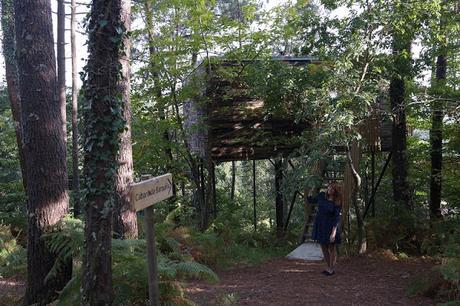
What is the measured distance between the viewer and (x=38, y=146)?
6.23m

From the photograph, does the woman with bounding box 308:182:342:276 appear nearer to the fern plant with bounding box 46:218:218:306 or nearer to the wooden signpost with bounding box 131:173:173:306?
the fern plant with bounding box 46:218:218:306

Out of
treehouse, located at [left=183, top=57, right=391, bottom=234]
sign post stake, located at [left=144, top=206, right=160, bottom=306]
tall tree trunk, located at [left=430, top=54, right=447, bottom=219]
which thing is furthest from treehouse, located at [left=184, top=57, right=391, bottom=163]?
sign post stake, located at [left=144, top=206, right=160, bottom=306]

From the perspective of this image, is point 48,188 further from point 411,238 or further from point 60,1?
point 60,1

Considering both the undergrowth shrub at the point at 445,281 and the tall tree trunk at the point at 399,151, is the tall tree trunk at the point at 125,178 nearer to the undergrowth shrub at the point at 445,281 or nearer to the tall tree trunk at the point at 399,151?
the undergrowth shrub at the point at 445,281

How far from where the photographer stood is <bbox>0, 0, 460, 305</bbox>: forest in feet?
13.8

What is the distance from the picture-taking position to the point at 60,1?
742 inches

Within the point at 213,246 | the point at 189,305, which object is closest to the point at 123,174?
the point at 189,305

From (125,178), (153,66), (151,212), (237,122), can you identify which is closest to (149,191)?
(151,212)

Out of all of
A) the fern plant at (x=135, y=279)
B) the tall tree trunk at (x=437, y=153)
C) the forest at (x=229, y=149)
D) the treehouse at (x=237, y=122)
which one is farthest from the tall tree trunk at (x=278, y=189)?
the fern plant at (x=135, y=279)

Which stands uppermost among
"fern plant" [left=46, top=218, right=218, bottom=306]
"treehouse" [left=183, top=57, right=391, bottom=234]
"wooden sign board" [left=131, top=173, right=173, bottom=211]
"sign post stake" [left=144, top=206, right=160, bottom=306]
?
"treehouse" [left=183, top=57, right=391, bottom=234]

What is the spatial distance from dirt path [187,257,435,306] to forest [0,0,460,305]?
5 centimetres

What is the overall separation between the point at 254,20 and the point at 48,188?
23.5ft

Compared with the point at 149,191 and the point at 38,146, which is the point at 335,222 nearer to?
the point at 149,191

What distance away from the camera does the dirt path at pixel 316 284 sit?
6176 millimetres
